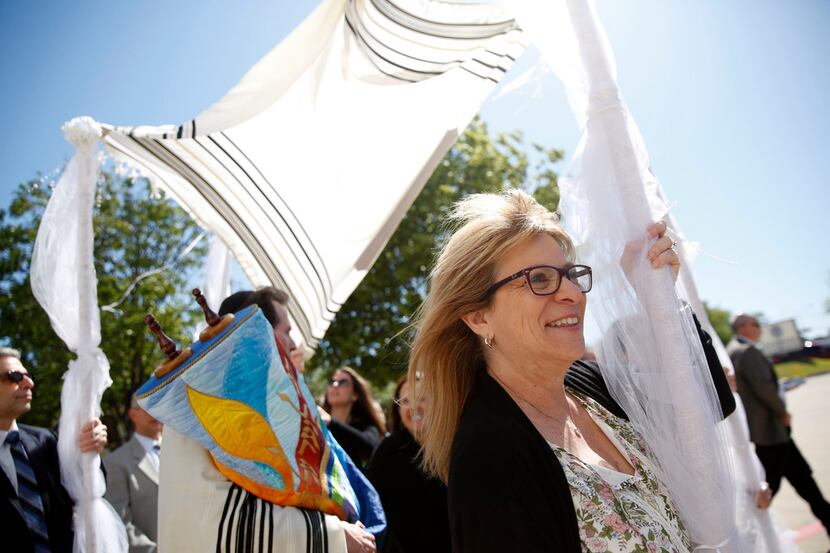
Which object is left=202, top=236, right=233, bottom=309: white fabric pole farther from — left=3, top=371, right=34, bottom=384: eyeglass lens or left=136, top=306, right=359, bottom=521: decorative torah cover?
left=136, top=306, right=359, bottom=521: decorative torah cover

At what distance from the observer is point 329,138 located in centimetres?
347

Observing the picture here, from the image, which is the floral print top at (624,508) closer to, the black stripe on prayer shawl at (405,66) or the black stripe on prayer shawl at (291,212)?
the black stripe on prayer shawl at (405,66)

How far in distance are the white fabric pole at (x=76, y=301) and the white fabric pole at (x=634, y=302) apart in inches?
92.4

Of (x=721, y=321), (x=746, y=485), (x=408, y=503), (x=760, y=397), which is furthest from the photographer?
(x=721, y=321)

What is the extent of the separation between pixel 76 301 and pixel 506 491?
100 inches

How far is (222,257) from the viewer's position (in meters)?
4.47

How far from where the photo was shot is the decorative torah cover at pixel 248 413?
7.22 feet

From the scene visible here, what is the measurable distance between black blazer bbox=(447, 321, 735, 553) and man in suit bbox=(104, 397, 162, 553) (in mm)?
3216

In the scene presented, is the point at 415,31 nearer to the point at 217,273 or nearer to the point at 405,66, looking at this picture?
the point at 405,66

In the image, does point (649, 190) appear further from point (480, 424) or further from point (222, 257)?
point (222, 257)

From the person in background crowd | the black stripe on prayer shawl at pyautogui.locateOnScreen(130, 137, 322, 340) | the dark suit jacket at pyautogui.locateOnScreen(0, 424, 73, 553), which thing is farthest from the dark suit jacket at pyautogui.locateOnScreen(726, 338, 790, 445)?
the dark suit jacket at pyautogui.locateOnScreen(0, 424, 73, 553)

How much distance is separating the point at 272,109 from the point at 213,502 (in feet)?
6.49

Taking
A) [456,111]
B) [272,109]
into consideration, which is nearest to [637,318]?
[456,111]

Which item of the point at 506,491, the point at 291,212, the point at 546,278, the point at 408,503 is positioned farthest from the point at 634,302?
the point at 291,212
